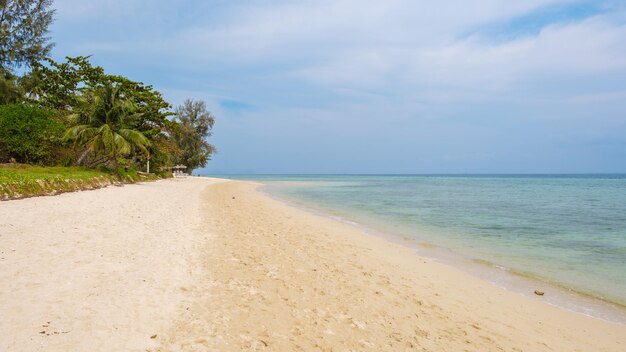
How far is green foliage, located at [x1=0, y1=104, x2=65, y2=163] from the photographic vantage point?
2180 centimetres

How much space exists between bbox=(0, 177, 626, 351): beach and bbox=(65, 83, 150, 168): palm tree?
1780cm

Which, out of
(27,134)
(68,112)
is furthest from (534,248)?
(68,112)

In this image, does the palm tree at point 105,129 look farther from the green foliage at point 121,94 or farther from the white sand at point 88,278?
the white sand at point 88,278

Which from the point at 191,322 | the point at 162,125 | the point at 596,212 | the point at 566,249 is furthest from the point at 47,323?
the point at 162,125

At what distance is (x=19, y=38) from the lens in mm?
36031

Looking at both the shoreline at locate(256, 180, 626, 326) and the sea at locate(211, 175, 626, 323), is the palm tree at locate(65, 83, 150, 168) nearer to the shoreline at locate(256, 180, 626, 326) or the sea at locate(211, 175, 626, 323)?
the sea at locate(211, 175, 626, 323)

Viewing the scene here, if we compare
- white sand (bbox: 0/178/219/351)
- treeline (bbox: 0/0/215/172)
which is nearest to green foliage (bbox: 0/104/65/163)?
treeline (bbox: 0/0/215/172)

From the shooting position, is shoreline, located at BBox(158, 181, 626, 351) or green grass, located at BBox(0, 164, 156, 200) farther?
green grass, located at BBox(0, 164, 156, 200)

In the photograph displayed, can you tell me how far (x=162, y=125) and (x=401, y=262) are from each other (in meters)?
32.9

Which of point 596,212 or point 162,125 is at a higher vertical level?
point 162,125

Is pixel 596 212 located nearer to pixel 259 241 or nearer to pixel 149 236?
pixel 259 241

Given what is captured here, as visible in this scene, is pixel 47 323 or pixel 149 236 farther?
pixel 149 236

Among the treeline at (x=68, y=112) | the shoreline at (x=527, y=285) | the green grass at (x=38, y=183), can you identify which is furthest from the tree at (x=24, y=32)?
the shoreline at (x=527, y=285)

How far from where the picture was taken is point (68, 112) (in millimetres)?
33188
